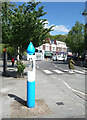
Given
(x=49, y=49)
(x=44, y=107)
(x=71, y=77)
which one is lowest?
A: (x=44, y=107)

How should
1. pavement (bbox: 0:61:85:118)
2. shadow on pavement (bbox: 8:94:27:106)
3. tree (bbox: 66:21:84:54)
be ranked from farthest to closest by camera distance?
tree (bbox: 66:21:84:54)
shadow on pavement (bbox: 8:94:27:106)
pavement (bbox: 0:61:85:118)

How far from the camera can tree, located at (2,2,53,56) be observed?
8984 millimetres

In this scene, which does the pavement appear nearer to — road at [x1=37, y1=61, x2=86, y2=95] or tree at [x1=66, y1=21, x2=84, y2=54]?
road at [x1=37, y1=61, x2=86, y2=95]

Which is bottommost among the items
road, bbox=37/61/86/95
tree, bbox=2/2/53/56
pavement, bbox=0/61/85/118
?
pavement, bbox=0/61/85/118

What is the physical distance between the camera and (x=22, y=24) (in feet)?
29.6

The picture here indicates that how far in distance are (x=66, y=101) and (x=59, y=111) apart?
3.34 ft

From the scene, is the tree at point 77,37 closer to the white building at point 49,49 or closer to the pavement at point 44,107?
the white building at point 49,49

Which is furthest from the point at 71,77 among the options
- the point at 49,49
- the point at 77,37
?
the point at 49,49

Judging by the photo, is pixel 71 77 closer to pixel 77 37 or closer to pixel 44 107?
pixel 44 107

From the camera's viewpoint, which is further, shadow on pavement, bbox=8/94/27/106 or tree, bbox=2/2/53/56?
tree, bbox=2/2/53/56

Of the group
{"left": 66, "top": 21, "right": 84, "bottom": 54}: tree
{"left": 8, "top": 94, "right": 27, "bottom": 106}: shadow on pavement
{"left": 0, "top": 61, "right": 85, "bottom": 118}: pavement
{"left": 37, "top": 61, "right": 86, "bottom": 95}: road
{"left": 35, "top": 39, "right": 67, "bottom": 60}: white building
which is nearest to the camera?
{"left": 0, "top": 61, "right": 85, "bottom": 118}: pavement

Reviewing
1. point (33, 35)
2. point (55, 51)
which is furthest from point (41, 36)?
point (55, 51)

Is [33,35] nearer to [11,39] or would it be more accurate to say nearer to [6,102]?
[11,39]

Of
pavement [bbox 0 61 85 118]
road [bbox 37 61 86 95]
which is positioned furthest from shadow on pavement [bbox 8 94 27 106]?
road [bbox 37 61 86 95]
